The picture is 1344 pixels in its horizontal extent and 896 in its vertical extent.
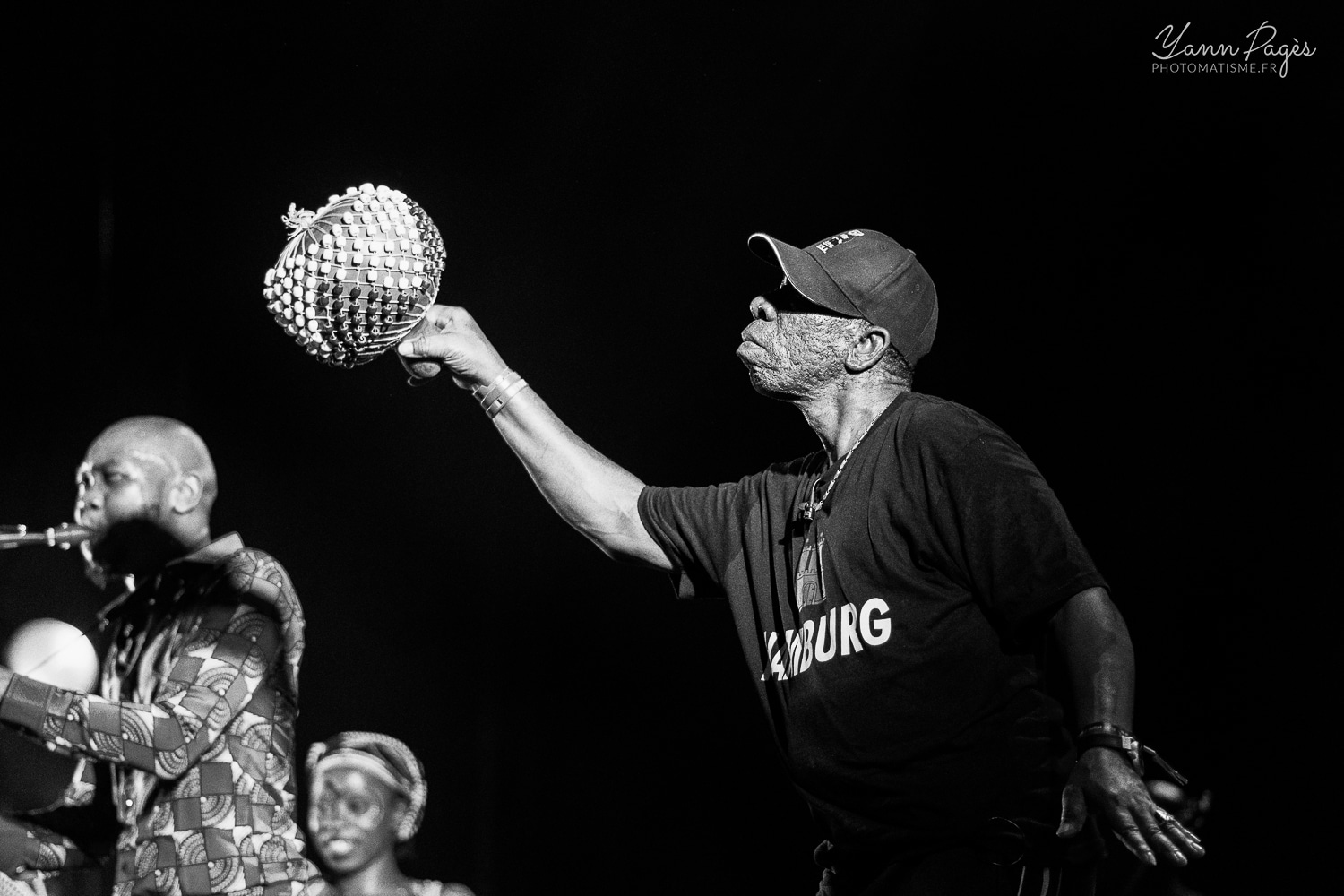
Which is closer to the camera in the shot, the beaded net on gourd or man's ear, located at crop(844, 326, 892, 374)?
the beaded net on gourd

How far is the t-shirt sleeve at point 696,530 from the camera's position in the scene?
8.05 feet

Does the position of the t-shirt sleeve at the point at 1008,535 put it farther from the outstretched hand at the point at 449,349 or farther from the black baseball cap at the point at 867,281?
the outstretched hand at the point at 449,349

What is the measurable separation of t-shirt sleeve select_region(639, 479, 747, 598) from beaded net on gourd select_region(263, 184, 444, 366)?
57 cm

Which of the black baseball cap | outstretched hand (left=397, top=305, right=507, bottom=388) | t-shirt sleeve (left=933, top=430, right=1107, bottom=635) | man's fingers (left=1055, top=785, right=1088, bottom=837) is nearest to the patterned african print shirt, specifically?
outstretched hand (left=397, top=305, right=507, bottom=388)

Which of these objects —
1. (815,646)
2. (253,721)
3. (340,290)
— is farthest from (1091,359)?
(253,721)

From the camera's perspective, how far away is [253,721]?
3.04 metres

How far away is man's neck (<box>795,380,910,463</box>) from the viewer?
7.97 ft

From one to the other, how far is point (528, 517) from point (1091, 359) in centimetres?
182

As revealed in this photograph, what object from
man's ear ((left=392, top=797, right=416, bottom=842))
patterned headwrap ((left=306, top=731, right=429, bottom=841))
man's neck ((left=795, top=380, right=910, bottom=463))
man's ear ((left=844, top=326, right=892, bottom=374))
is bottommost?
man's ear ((left=392, top=797, right=416, bottom=842))

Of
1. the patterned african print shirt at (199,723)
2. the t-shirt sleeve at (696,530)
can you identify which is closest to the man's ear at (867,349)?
the t-shirt sleeve at (696,530)

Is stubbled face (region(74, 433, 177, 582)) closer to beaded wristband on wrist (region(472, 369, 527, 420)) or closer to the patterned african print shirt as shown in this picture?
the patterned african print shirt

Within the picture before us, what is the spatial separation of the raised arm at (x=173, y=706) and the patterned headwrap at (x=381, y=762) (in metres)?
0.83

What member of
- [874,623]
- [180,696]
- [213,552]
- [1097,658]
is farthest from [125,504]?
[1097,658]

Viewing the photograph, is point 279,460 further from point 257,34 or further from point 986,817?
point 986,817
